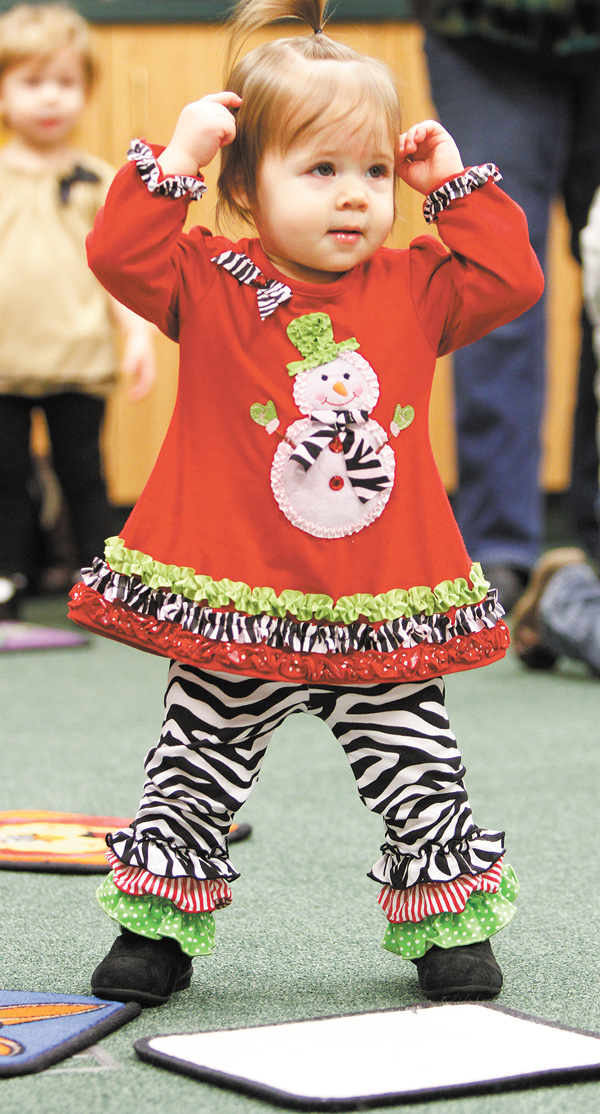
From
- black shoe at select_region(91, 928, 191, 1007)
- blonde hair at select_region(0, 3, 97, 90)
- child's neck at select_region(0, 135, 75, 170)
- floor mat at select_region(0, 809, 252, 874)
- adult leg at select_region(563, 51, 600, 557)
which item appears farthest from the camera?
child's neck at select_region(0, 135, 75, 170)

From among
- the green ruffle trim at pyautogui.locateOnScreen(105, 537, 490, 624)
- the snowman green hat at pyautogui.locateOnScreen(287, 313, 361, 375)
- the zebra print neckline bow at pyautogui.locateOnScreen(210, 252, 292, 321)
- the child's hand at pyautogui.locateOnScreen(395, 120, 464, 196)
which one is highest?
the child's hand at pyautogui.locateOnScreen(395, 120, 464, 196)

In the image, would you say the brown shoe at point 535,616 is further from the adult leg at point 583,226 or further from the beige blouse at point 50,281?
the beige blouse at point 50,281

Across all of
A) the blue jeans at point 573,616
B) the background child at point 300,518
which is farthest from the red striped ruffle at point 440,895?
the blue jeans at point 573,616

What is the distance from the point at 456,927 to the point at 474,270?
1.22ft

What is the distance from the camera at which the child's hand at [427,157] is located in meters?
0.82

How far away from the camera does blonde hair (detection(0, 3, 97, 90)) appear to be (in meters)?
2.16

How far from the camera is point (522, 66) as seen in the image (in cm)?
204

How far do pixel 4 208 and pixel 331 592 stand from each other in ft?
5.46

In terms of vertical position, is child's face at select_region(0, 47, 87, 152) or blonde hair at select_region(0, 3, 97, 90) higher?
blonde hair at select_region(0, 3, 97, 90)

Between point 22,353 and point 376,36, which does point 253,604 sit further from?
point 376,36

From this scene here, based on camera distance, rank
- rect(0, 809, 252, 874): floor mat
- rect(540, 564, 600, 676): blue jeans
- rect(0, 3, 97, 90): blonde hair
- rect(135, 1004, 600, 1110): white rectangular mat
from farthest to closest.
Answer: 1. rect(0, 3, 97, 90): blonde hair
2. rect(540, 564, 600, 676): blue jeans
3. rect(0, 809, 252, 874): floor mat
4. rect(135, 1004, 600, 1110): white rectangular mat

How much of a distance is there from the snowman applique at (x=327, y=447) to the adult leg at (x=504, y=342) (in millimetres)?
1330

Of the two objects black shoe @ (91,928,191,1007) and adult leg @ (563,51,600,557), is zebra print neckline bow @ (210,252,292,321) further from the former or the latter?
adult leg @ (563,51,600,557)

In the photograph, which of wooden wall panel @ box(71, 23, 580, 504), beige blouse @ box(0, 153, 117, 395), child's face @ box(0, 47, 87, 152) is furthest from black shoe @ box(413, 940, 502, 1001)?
wooden wall panel @ box(71, 23, 580, 504)
